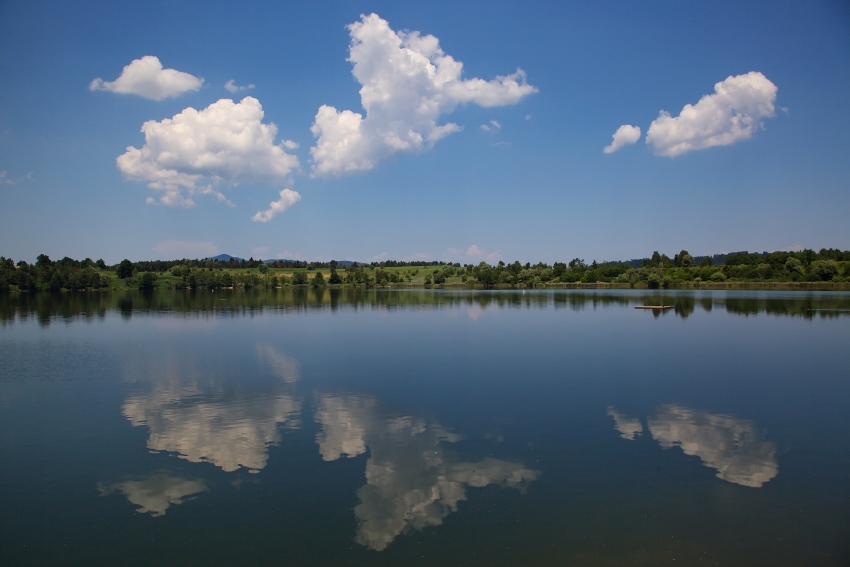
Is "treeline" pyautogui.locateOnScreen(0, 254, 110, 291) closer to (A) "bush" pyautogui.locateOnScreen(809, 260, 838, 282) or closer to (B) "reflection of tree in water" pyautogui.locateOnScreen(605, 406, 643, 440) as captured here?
(B) "reflection of tree in water" pyautogui.locateOnScreen(605, 406, 643, 440)

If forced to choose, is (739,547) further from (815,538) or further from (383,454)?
(383,454)

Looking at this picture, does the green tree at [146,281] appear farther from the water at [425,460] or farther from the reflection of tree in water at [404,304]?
the water at [425,460]

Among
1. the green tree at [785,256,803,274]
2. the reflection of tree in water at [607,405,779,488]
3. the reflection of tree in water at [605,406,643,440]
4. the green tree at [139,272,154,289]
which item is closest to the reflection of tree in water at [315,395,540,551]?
the reflection of tree in water at [605,406,643,440]

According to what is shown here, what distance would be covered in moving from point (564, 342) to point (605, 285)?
149057 millimetres

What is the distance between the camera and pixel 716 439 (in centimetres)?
1442

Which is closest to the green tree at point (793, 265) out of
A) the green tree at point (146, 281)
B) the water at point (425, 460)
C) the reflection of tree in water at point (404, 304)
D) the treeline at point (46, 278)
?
the reflection of tree in water at point (404, 304)

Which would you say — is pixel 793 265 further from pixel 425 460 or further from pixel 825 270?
pixel 425 460

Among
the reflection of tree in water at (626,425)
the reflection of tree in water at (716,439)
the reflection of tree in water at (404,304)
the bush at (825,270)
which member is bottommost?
the reflection of tree in water at (716,439)

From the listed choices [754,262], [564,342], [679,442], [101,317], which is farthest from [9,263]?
[754,262]

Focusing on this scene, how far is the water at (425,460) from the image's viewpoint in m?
9.09

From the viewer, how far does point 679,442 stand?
14133 millimetres

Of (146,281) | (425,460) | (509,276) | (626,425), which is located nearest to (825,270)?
(509,276)

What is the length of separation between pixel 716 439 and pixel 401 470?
950 cm

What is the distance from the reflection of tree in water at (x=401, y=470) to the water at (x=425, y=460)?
62 mm
